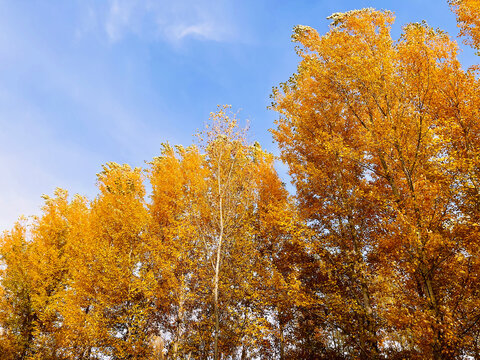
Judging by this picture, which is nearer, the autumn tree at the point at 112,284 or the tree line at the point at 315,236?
the tree line at the point at 315,236

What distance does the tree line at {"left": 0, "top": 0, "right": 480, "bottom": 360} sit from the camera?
231 inches

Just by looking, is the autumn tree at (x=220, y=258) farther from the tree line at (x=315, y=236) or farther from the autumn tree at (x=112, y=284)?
the autumn tree at (x=112, y=284)

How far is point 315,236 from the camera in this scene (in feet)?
26.3

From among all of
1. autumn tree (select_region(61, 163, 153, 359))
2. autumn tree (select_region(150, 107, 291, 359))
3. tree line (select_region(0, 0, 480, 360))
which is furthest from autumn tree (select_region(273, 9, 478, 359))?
autumn tree (select_region(61, 163, 153, 359))

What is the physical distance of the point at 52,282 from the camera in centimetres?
1376

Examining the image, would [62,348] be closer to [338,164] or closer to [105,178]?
[105,178]

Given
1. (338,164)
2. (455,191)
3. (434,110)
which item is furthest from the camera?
(434,110)

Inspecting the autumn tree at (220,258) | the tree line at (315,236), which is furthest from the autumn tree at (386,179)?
the autumn tree at (220,258)

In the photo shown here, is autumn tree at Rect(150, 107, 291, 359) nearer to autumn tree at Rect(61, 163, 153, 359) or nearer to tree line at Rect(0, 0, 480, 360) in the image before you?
tree line at Rect(0, 0, 480, 360)

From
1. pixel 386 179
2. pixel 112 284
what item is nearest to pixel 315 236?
pixel 386 179

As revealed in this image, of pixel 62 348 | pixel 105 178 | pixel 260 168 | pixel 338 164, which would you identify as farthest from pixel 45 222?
pixel 338 164

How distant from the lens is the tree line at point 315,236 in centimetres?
588

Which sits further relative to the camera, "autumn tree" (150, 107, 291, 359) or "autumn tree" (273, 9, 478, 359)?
"autumn tree" (150, 107, 291, 359)

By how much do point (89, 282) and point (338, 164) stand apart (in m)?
10.8
